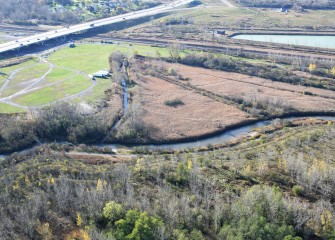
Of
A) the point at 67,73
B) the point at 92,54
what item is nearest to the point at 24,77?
the point at 67,73

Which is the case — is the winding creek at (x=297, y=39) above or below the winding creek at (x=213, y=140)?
above

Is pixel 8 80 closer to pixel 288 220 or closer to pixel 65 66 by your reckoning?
pixel 65 66

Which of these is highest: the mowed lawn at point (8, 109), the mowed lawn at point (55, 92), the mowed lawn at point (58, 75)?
the mowed lawn at point (58, 75)

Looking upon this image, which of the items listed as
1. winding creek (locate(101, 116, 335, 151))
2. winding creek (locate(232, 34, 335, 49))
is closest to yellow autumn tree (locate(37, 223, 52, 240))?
winding creek (locate(101, 116, 335, 151))

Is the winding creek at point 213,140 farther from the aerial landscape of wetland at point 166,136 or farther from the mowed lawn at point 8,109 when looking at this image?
the mowed lawn at point 8,109

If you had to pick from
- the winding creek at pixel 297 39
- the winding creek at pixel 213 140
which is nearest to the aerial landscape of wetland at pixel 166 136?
the winding creek at pixel 213 140

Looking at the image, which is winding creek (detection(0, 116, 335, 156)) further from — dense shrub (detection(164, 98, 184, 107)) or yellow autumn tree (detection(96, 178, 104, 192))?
yellow autumn tree (detection(96, 178, 104, 192))

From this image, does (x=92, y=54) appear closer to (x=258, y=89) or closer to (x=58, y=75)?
(x=58, y=75)
